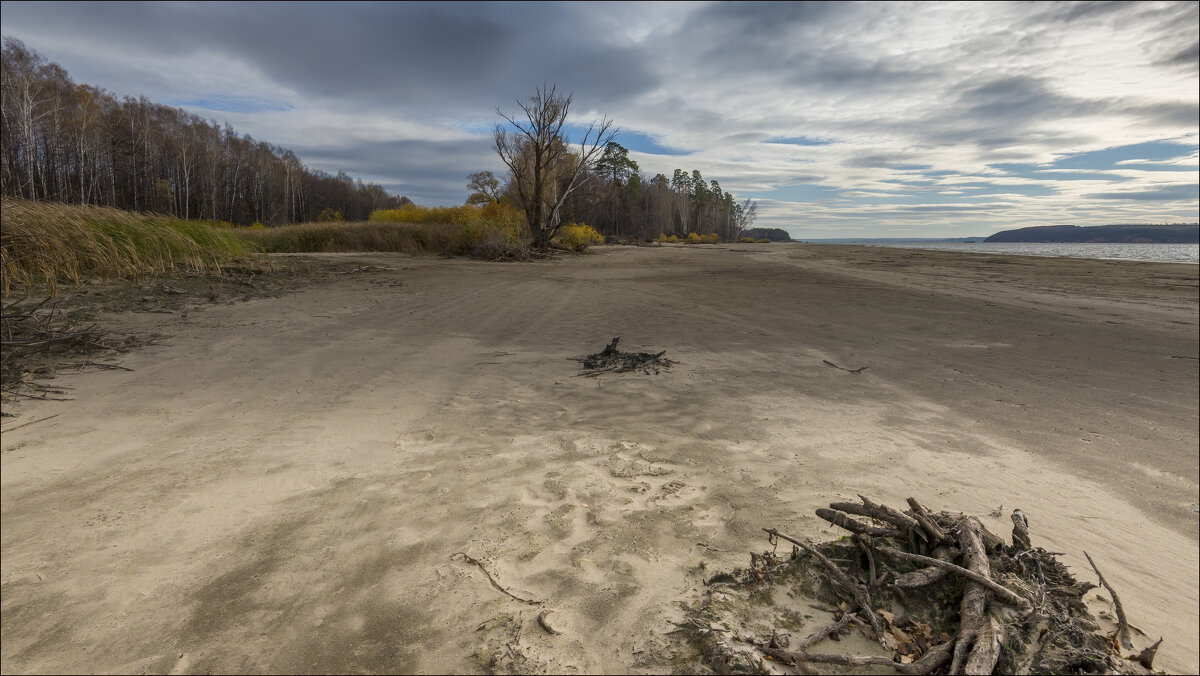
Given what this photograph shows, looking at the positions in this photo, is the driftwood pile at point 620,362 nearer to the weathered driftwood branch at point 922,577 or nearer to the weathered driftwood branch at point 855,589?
the weathered driftwood branch at point 855,589

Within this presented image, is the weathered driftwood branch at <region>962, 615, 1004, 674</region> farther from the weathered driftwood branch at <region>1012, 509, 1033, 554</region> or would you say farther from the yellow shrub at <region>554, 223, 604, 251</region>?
the yellow shrub at <region>554, 223, 604, 251</region>

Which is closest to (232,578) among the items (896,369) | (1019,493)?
(1019,493)

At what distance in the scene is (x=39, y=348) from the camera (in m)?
3.41

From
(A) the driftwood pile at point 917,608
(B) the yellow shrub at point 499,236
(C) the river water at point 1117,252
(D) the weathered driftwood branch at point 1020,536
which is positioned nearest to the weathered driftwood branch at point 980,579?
(A) the driftwood pile at point 917,608

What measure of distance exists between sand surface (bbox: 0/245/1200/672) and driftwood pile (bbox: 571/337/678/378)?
0.71 ft

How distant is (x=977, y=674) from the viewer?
1202mm

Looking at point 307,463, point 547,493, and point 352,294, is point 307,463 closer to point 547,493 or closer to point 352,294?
point 547,493

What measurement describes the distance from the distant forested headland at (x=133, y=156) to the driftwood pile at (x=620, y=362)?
61.5 feet

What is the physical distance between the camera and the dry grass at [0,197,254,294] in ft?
14.6

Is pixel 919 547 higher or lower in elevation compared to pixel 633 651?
higher

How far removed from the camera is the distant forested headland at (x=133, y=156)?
78.4 feet

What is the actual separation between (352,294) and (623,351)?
16.4ft

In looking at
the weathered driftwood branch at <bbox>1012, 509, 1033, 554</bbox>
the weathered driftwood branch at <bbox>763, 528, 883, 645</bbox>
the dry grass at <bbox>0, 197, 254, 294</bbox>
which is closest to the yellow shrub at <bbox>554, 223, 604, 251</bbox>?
the dry grass at <bbox>0, 197, 254, 294</bbox>

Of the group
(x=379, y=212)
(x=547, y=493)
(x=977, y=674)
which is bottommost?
(x=547, y=493)
